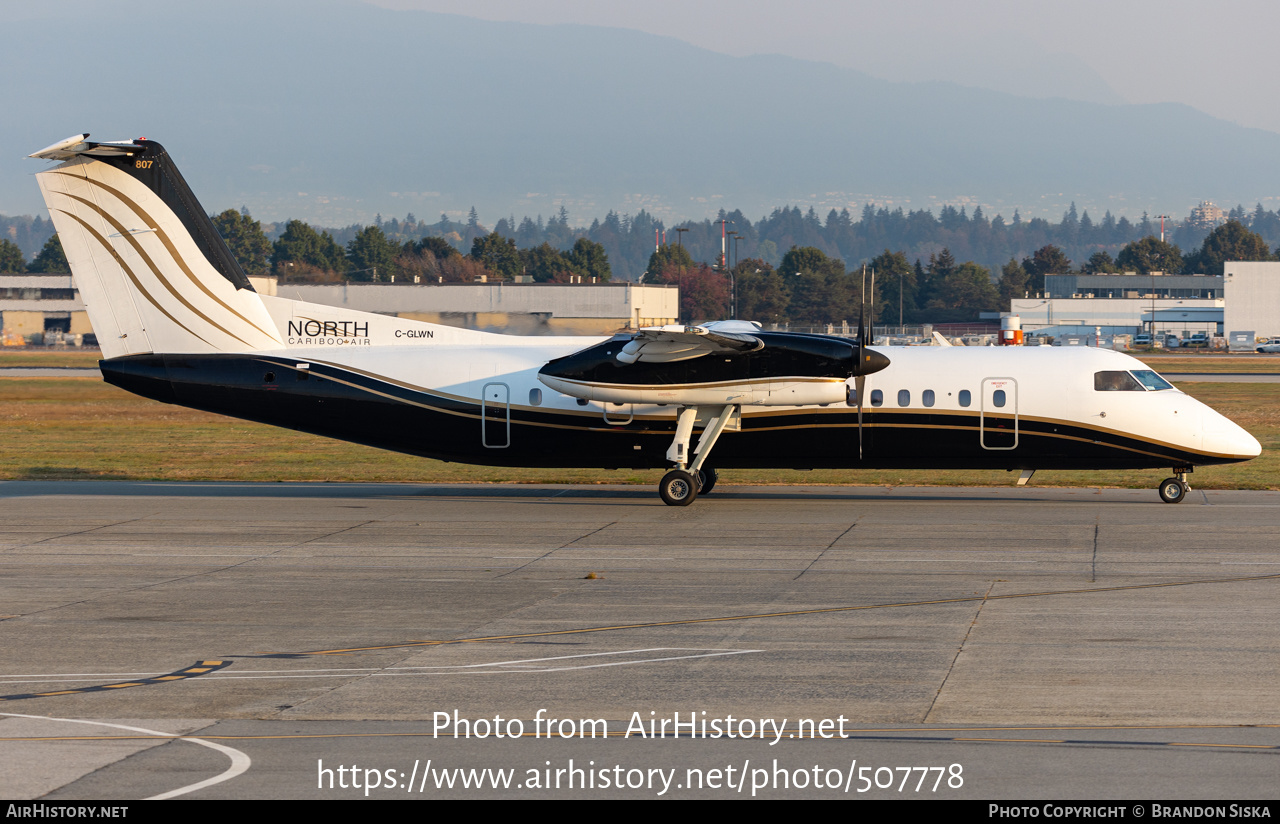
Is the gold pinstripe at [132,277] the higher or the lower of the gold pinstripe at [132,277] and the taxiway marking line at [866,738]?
the higher

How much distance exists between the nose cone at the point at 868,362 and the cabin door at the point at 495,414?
23.1ft

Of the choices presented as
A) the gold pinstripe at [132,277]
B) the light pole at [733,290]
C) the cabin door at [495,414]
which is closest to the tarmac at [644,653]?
the cabin door at [495,414]

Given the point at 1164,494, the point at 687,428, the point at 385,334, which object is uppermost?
the point at 385,334

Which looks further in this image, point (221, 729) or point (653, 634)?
point (653, 634)

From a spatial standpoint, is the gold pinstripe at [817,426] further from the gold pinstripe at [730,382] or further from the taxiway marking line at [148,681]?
the taxiway marking line at [148,681]

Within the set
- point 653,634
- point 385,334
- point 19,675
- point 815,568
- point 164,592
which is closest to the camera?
point 19,675

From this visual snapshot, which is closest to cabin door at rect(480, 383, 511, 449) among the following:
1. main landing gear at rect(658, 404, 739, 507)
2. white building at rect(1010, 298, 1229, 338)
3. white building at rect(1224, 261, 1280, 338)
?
main landing gear at rect(658, 404, 739, 507)

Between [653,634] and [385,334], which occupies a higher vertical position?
[385,334]

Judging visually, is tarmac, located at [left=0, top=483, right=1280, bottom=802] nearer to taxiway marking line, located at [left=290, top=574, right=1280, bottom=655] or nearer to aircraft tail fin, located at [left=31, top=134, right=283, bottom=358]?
taxiway marking line, located at [left=290, top=574, right=1280, bottom=655]

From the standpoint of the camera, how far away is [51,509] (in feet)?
81.5

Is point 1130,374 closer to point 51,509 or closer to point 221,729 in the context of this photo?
point 221,729

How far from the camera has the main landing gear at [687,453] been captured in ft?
79.8
